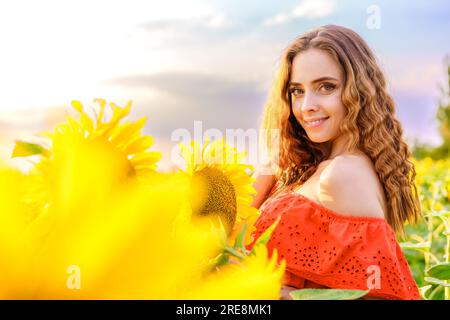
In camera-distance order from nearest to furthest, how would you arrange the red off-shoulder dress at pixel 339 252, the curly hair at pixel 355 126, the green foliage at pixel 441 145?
1. the red off-shoulder dress at pixel 339 252
2. the curly hair at pixel 355 126
3. the green foliage at pixel 441 145

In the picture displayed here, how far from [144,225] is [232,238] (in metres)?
0.32

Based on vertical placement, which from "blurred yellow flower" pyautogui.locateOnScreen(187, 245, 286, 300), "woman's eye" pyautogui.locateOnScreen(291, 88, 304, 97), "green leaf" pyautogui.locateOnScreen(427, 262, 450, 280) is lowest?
"green leaf" pyautogui.locateOnScreen(427, 262, 450, 280)

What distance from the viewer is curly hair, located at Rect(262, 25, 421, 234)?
1265 mm

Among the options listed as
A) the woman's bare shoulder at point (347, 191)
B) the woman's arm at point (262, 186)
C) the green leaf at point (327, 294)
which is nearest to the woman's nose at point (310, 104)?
the woman's bare shoulder at point (347, 191)

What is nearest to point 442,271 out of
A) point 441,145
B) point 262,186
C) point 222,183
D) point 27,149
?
point 222,183

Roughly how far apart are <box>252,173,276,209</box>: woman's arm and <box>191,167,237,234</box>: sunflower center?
76 cm

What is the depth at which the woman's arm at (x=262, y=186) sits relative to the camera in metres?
1.35

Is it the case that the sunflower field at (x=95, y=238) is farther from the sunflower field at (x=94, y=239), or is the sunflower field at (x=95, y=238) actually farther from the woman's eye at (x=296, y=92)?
the woman's eye at (x=296, y=92)

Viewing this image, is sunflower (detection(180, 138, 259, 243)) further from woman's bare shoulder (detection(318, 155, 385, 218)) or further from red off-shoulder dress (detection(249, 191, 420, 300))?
woman's bare shoulder (detection(318, 155, 385, 218))

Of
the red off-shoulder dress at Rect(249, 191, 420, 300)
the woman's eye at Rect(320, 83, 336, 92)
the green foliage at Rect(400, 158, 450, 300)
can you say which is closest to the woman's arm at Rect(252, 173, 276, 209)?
the red off-shoulder dress at Rect(249, 191, 420, 300)

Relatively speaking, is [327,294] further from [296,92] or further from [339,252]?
[296,92]

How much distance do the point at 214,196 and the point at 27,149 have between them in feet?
0.78
